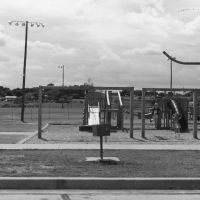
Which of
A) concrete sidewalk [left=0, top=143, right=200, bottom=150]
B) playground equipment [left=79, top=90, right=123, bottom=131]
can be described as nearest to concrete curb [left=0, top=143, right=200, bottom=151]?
concrete sidewalk [left=0, top=143, right=200, bottom=150]

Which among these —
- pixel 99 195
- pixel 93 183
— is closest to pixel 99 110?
pixel 93 183

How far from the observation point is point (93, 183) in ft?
35.6

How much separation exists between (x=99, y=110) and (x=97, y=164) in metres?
13.8

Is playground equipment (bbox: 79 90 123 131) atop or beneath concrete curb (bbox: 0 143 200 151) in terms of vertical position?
atop

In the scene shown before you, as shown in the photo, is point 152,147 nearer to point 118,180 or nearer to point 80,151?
point 80,151

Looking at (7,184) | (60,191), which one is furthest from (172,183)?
(7,184)

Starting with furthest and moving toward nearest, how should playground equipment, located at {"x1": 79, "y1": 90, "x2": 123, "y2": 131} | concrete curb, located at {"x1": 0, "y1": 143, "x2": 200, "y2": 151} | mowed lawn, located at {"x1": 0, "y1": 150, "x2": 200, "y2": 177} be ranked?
playground equipment, located at {"x1": 79, "y1": 90, "x2": 123, "y2": 131}
concrete curb, located at {"x1": 0, "y1": 143, "x2": 200, "y2": 151}
mowed lawn, located at {"x1": 0, "y1": 150, "x2": 200, "y2": 177}

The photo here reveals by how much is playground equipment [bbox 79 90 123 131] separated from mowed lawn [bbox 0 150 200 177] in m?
9.90

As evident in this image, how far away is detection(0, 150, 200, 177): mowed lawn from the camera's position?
11883mm

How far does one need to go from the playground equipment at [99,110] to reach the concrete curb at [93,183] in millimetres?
14918

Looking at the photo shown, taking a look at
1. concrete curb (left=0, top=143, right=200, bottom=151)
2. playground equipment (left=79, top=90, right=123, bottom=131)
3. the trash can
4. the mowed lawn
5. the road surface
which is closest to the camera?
the road surface

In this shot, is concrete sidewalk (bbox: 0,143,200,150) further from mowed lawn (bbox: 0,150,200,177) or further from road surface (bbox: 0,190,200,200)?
road surface (bbox: 0,190,200,200)

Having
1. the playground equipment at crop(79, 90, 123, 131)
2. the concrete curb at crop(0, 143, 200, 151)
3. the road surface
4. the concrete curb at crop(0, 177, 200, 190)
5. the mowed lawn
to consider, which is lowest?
the road surface

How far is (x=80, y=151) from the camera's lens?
16.6 meters
